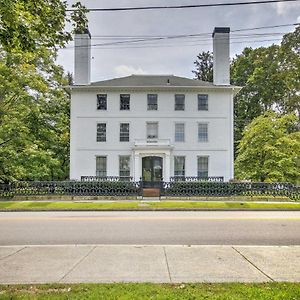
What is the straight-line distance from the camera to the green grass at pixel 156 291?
4.30 metres

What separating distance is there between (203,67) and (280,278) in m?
51.7

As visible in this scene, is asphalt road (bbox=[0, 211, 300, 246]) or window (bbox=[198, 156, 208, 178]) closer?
asphalt road (bbox=[0, 211, 300, 246])

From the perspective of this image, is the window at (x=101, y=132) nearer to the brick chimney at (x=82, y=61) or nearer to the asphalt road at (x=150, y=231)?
the brick chimney at (x=82, y=61)

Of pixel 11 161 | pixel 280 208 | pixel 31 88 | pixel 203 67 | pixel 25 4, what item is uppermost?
pixel 203 67

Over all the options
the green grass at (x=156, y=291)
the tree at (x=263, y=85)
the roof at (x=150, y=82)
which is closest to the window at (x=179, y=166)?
the roof at (x=150, y=82)

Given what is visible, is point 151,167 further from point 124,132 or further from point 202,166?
point 202,166

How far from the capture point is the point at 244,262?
6320 millimetres

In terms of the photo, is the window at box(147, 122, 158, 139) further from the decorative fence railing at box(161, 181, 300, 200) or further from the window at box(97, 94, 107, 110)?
the decorative fence railing at box(161, 181, 300, 200)

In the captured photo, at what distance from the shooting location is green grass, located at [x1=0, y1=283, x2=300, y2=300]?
4297mm

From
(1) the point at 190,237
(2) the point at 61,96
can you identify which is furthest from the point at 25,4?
(2) the point at 61,96

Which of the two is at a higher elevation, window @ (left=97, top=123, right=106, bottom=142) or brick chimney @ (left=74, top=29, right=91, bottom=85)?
brick chimney @ (left=74, top=29, right=91, bottom=85)

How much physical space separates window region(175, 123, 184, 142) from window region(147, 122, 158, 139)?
70.3 inches

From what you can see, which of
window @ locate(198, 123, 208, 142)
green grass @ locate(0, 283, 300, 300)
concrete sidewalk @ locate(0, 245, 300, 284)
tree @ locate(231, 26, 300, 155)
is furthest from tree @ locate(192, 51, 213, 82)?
green grass @ locate(0, 283, 300, 300)

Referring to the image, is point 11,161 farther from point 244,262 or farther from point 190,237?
point 244,262
